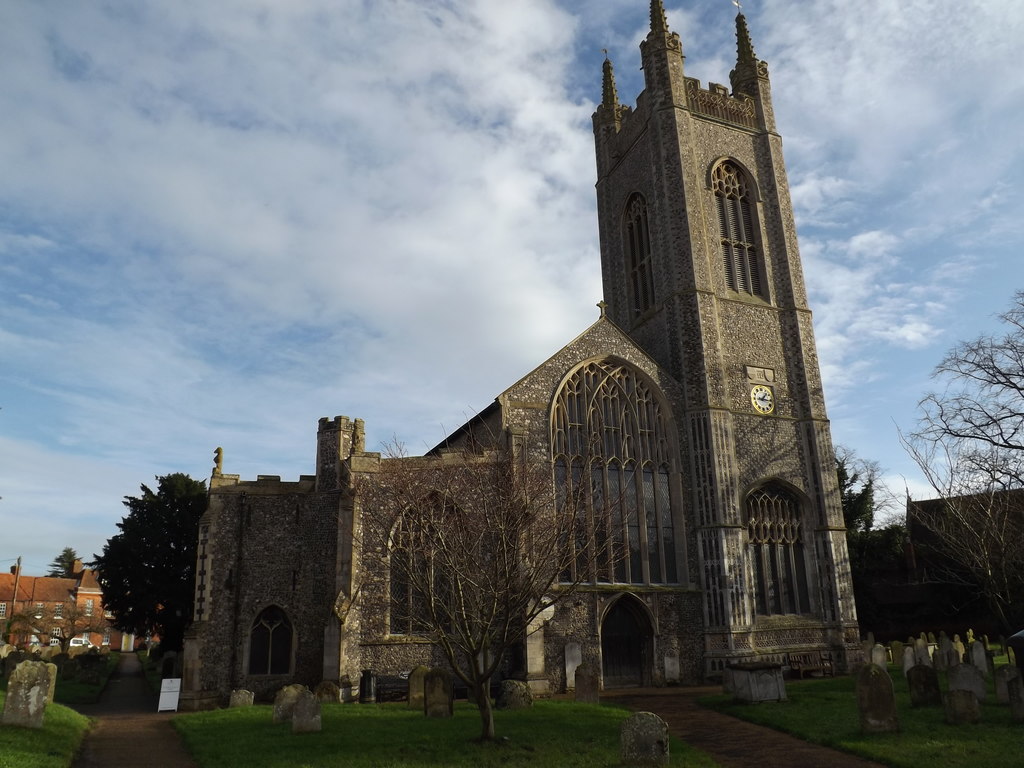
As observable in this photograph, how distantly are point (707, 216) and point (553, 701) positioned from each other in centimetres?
1781

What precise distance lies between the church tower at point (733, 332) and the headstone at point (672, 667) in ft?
3.39

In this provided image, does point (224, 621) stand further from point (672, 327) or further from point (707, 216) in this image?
point (707, 216)

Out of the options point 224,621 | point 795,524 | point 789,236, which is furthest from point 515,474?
point 789,236

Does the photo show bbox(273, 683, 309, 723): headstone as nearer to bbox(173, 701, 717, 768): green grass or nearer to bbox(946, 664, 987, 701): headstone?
bbox(173, 701, 717, 768): green grass

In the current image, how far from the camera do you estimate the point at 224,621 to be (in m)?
20.0

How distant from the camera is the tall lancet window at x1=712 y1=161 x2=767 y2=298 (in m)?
26.8

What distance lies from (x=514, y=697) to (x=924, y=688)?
26.5 feet

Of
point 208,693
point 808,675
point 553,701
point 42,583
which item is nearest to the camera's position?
point 553,701

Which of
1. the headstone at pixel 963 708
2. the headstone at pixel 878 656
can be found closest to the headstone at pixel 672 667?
the headstone at pixel 878 656

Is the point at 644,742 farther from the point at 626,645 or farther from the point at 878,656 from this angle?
the point at 878,656

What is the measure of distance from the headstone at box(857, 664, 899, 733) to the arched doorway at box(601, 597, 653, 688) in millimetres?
9546

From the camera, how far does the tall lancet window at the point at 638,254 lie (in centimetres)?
2814

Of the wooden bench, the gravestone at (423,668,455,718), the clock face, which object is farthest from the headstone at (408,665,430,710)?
the clock face

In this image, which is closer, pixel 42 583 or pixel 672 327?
pixel 672 327
